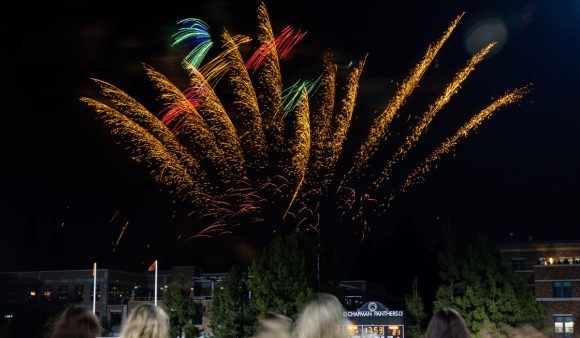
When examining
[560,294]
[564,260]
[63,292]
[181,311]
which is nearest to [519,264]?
[564,260]

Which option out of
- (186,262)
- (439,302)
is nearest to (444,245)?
(439,302)

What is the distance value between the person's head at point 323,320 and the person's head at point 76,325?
174cm

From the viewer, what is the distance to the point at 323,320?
19.4 feet

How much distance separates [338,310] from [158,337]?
154cm

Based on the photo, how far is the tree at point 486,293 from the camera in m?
48.3

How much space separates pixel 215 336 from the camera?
53125 mm

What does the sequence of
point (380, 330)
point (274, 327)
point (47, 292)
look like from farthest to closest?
point (47, 292) < point (380, 330) < point (274, 327)

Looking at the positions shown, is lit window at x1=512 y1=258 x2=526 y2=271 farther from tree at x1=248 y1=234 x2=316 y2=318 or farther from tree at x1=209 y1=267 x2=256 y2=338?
tree at x1=209 y1=267 x2=256 y2=338

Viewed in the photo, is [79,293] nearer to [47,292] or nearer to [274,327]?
[47,292]

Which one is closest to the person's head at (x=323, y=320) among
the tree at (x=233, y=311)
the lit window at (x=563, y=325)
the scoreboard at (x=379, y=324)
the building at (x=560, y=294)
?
the scoreboard at (x=379, y=324)

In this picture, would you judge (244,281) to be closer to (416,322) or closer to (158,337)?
(416,322)

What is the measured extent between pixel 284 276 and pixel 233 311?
4.91 m

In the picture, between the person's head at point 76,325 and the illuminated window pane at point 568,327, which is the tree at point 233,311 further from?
the person's head at point 76,325

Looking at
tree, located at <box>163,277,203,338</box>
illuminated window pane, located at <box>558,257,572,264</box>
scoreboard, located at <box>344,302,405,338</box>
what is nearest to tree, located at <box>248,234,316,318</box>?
tree, located at <box>163,277,203,338</box>
